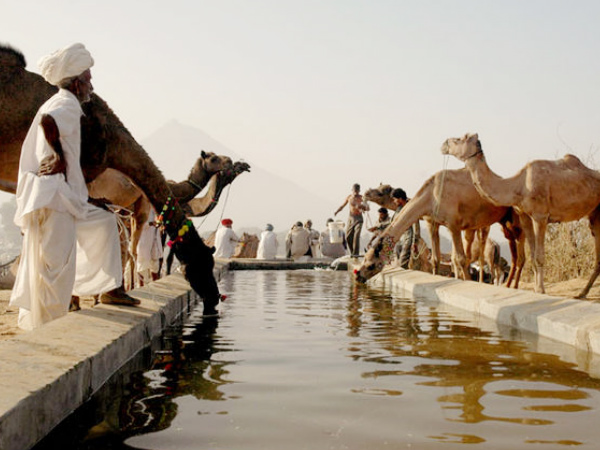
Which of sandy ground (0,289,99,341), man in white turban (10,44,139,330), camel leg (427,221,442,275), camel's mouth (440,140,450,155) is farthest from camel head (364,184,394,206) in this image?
man in white turban (10,44,139,330)

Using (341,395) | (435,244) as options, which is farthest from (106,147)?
(435,244)

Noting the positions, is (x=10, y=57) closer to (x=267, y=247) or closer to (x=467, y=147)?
(x=467, y=147)

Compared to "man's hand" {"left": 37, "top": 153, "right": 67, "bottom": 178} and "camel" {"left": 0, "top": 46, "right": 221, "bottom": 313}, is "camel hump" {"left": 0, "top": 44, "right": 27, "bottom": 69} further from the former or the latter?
"man's hand" {"left": 37, "top": 153, "right": 67, "bottom": 178}

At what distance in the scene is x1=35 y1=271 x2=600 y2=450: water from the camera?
3703mm

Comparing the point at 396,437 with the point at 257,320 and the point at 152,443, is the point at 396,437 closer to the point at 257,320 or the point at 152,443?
the point at 152,443

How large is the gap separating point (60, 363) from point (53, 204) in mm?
1990

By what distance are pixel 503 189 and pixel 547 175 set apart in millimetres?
676

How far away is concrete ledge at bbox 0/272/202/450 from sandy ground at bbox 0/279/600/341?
1.19 meters

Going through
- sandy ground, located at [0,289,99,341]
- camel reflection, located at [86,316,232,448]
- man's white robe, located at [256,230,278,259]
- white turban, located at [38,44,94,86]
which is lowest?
camel reflection, located at [86,316,232,448]

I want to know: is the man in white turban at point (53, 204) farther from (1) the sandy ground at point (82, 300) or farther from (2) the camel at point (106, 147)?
(2) the camel at point (106, 147)

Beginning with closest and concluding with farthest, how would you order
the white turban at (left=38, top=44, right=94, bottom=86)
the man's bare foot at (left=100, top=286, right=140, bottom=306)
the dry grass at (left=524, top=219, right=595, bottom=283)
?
the white turban at (left=38, top=44, right=94, bottom=86), the man's bare foot at (left=100, top=286, right=140, bottom=306), the dry grass at (left=524, top=219, right=595, bottom=283)

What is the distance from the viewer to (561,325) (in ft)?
23.5

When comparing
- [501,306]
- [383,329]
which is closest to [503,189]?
[501,306]

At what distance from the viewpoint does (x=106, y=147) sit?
7.76m
